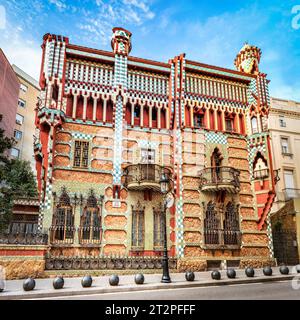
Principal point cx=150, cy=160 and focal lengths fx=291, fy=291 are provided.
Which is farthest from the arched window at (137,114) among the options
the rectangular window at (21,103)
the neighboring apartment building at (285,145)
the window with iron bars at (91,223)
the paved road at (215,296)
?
the rectangular window at (21,103)

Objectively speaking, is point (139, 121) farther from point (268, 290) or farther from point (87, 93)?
point (268, 290)

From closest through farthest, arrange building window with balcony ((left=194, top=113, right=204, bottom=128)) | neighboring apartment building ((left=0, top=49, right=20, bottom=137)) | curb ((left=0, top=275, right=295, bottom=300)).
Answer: curb ((left=0, top=275, right=295, bottom=300)) → building window with balcony ((left=194, top=113, right=204, bottom=128)) → neighboring apartment building ((left=0, top=49, right=20, bottom=137))

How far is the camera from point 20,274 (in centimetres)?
1359

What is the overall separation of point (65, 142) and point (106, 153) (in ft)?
8.43

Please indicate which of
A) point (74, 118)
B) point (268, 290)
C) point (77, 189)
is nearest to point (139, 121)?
point (74, 118)

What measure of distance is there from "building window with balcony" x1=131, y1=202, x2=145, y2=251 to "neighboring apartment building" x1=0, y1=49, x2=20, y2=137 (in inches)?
888

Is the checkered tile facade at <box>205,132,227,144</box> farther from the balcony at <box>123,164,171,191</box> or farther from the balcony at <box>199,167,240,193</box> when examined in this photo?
the balcony at <box>123,164,171,191</box>

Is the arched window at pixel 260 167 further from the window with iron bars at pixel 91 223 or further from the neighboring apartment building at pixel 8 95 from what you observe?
the neighboring apartment building at pixel 8 95

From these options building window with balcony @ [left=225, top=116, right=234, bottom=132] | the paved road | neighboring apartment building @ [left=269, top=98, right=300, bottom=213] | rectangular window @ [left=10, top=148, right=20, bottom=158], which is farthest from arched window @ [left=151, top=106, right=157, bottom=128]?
rectangular window @ [left=10, top=148, right=20, bottom=158]

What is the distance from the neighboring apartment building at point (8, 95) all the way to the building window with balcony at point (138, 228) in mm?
22547

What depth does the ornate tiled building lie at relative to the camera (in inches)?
664

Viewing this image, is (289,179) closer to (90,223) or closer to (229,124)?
(229,124)

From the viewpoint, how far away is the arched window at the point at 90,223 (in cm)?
1653

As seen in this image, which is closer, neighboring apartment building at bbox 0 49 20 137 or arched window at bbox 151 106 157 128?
arched window at bbox 151 106 157 128
